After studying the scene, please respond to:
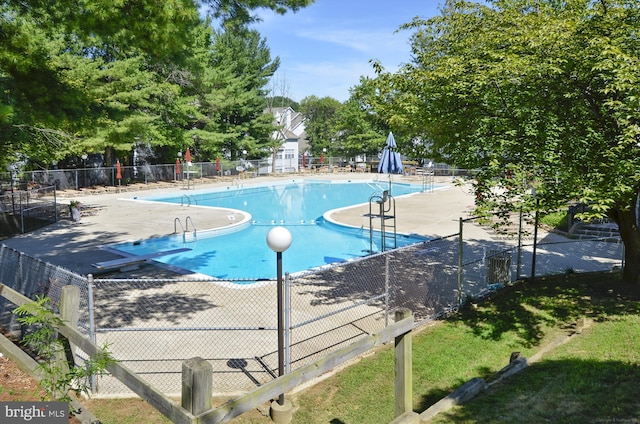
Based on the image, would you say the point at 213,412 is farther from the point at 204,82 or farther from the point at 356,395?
the point at 204,82

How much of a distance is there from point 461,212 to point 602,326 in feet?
50.0

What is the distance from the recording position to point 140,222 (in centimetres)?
2100

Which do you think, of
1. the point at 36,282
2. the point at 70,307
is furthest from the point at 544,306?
the point at 36,282

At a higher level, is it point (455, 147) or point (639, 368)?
point (455, 147)

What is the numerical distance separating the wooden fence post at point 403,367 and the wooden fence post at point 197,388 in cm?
201

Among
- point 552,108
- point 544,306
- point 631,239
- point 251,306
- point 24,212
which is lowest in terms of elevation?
point 251,306

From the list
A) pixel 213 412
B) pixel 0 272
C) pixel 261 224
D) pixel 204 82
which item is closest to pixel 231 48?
pixel 204 82

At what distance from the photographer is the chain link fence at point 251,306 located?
707 cm

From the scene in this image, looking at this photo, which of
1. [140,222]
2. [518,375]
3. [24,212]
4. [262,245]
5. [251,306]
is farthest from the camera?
[140,222]

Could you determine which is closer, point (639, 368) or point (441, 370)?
point (639, 368)

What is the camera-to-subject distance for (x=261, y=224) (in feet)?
72.4

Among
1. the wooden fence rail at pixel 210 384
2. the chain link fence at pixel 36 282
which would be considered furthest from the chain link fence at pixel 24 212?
the wooden fence rail at pixel 210 384

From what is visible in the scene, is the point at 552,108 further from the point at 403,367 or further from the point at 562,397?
the point at 403,367

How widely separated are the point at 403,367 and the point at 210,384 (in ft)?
6.84
